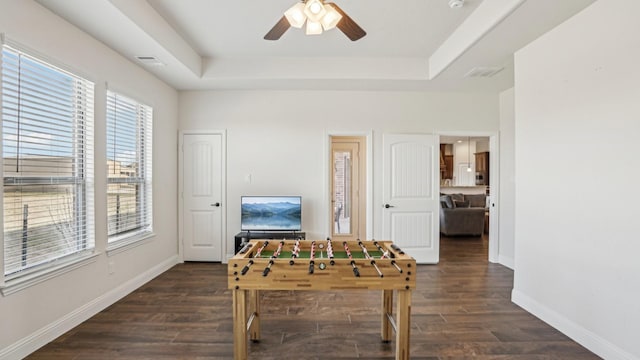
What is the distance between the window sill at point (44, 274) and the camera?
2096 millimetres

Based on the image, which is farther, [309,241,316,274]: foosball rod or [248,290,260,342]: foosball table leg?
[248,290,260,342]: foosball table leg

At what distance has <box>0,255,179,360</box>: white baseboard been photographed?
7.03 feet

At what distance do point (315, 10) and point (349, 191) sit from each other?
4771mm

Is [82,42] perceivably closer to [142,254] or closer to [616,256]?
[142,254]

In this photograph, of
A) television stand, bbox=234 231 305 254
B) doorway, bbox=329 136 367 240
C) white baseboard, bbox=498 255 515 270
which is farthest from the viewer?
doorway, bbox=329 136 367 240

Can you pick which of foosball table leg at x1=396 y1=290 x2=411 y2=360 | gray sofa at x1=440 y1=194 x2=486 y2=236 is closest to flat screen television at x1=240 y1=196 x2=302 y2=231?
foosball table leg at x1=396 y1=290 x2=411 y2=360

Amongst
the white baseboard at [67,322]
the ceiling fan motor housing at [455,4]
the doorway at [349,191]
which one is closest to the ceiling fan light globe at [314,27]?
the ceiling fan motor housing at [455,4]

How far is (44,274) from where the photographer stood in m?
2.35

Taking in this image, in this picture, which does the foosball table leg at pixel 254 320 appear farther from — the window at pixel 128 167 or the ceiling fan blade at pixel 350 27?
the ceiling fan blade at pixel 350 27

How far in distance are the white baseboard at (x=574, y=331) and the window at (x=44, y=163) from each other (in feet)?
14.1

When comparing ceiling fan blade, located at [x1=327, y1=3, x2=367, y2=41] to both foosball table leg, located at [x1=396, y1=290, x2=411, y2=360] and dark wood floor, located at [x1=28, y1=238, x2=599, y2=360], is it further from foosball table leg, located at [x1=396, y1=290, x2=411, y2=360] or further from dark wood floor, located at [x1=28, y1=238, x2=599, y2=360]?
dark wood floor, located at [x1=28, y1=238, x2=599, y2=360]

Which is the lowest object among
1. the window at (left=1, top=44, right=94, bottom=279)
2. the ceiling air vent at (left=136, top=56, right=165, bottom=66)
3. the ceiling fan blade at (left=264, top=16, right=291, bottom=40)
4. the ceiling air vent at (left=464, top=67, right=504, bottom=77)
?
the window at (left=1, top=44, right=94, bottom=279)

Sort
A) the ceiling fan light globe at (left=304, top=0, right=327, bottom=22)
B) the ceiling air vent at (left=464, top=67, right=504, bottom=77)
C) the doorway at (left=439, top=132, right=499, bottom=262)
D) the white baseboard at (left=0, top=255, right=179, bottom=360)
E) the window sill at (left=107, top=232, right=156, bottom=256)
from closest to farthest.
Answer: the ceiling fan light globe at (left=304, top=0, right=327, bottom=22)
the white baseboard at (left=0, top=255, right=179, bottom=360)
the window sill at (left=107, top=232, right=156, bottom=256)
the ceiling air vent at (left=464, top=67, right=504, bottom=77)
the doorway at (left=439, top=132, right=499, bottom=262)

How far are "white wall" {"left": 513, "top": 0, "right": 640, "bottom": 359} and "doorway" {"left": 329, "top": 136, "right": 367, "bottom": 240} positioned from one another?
3.55m
